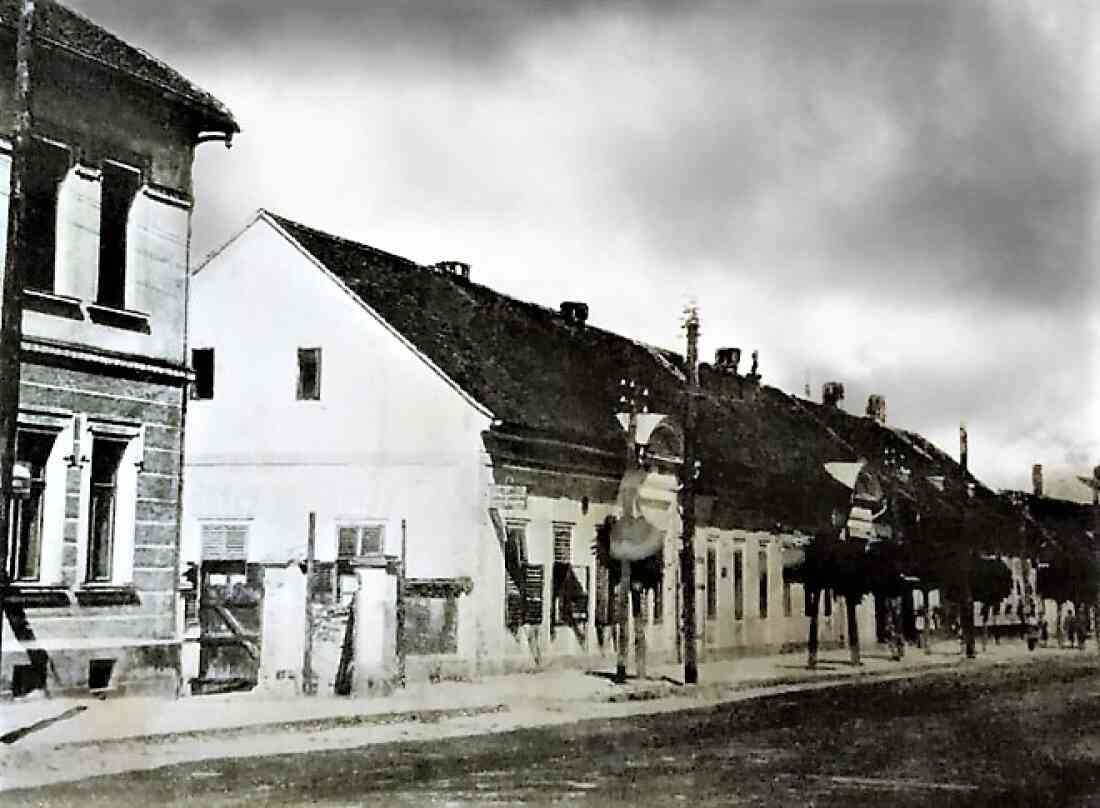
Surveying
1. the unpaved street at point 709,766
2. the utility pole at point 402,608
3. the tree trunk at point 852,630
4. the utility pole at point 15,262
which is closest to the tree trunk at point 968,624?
the unpaved street at point 709,766

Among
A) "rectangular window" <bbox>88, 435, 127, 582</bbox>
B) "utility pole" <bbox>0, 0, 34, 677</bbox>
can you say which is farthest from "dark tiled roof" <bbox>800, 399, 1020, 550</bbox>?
"utility pole" <bbox>0, 0, 34, 677</bbox>

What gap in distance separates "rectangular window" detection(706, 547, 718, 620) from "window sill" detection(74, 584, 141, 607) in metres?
2.90

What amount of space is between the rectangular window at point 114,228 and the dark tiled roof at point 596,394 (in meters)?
1.08

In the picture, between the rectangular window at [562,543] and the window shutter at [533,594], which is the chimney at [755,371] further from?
the window shutter at [533,594]

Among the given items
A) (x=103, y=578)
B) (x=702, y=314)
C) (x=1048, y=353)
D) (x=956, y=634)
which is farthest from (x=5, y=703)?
(x=956, y=634)

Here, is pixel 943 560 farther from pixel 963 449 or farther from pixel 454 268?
Answer: pixel 454 268

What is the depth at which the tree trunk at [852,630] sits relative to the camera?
8.27 meters

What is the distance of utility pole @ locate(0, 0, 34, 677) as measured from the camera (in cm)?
513

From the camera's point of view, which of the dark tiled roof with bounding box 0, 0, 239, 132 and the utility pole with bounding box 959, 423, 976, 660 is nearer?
the dark tiled roof with bounding box 0, 0, 239, 132

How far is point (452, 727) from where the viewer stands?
685 cm

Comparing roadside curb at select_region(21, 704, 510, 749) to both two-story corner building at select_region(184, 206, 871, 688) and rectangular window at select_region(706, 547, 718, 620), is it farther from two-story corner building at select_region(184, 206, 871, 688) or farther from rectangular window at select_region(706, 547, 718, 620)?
rectangular window at select_region(706, 547, 718, 620)

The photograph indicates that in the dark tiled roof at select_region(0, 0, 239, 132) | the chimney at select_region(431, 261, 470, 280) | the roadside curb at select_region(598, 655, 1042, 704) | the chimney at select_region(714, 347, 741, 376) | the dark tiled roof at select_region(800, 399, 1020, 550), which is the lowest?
the roadside curb at select_region(598, 655, 1042, 704)

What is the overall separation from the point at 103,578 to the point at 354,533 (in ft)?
3.74

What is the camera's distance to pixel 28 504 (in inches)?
213
